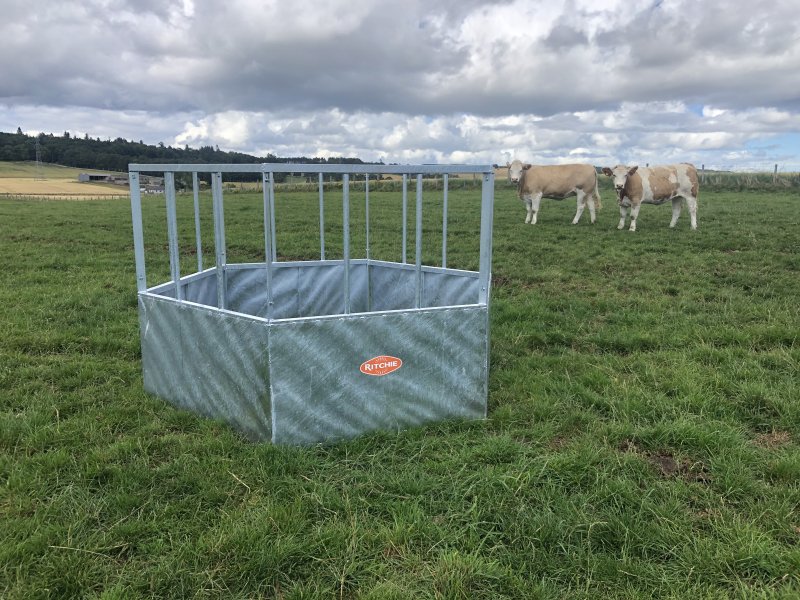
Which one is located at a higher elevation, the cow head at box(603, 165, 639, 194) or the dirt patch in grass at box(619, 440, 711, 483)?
the cow head at box(603, 165, 639, 194)

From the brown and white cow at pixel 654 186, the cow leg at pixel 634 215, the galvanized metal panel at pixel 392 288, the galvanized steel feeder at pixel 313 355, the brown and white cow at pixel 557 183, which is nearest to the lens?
the galvanized steel feeder at pixel 313 355

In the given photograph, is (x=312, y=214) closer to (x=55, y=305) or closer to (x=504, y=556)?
(x=55, y=305)

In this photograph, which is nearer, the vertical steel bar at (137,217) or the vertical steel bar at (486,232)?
the vertical steel bar at (486,232)

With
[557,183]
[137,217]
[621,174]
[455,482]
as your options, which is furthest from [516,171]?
[455,482]

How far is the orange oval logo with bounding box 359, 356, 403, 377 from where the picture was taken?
375cm

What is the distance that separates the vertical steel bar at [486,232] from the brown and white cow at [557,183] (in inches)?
507

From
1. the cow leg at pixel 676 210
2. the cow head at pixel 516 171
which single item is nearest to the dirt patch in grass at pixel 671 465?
the cow leg at pixel 676 210

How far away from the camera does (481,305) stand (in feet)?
13.3

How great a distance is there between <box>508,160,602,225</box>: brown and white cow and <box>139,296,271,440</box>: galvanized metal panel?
44.6 ft

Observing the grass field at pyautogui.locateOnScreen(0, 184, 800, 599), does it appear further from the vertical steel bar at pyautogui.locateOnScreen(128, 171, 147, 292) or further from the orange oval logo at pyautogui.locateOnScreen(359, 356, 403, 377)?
the vertical steel bar at pyautogui.locateOnScreen(128, 171, 147, 292)

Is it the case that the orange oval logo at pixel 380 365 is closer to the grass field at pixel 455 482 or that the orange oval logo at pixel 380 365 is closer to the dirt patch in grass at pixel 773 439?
the grass field at pixel 455 482

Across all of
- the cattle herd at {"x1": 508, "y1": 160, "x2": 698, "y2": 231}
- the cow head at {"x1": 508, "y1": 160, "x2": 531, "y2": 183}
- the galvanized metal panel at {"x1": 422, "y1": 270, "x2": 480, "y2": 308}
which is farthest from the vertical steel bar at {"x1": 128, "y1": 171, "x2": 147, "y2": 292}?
the cow head at {"x1": 508, "y1": 160, "x2": 531, "y2": 183}

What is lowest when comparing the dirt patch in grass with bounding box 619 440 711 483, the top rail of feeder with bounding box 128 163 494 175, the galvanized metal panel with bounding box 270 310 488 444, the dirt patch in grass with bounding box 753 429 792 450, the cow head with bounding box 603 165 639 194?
the dirt patch in grass with bounding box 619 440 711 483

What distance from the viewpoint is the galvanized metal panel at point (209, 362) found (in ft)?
11.9
